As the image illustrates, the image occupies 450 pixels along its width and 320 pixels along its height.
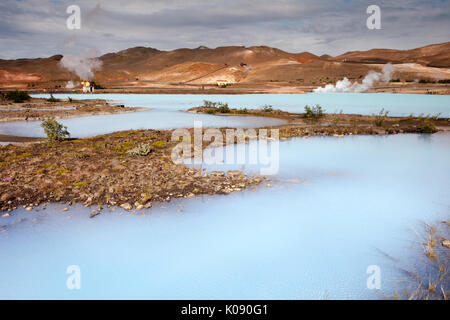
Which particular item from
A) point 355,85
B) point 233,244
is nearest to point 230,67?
point 355,85

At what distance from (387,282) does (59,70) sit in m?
147

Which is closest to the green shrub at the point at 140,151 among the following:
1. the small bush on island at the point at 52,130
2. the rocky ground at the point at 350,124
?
the small bush on island at the point at 52,130

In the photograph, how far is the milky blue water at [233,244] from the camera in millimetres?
5547

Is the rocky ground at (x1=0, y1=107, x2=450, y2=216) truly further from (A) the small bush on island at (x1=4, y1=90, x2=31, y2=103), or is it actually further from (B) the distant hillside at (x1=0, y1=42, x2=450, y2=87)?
(B) the distant hillside at (x1=0, y1=42, x2=450, y2=87)

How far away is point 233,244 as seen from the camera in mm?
7062

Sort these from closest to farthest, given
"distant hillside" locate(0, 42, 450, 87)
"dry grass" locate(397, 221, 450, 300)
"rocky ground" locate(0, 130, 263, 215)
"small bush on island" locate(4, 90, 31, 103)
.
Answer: "dry grass" locate(397, 221, 450, 300)
"rocky ground" locate(0, 130, 263, 215)
"small bush on island" locate(4, 90, 31, 103)
"distant hillside" locate(0, 42, 450, 87)

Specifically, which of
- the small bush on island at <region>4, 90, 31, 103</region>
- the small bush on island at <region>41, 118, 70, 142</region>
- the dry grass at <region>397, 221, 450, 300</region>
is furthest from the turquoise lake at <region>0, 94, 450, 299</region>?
the small bush on island at <region>4, 90, 31, 103</region>

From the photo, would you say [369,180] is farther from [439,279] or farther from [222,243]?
[222,243]

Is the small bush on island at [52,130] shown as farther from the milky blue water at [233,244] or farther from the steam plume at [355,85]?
the steam plume at [355,85]

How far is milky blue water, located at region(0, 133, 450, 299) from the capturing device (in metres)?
5.55

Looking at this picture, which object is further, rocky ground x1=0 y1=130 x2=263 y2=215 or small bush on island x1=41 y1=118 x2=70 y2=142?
small bush on island x1=41 y1=118 x2=70 y2=142

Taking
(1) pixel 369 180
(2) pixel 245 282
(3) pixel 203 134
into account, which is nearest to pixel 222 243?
(2) pixel 245 282

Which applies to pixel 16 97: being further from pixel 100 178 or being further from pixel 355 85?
pixel 355 85
